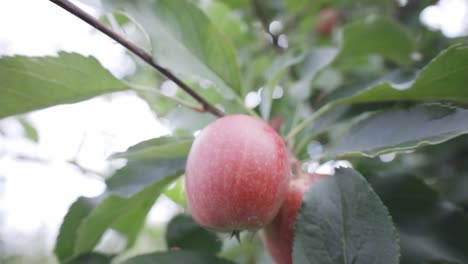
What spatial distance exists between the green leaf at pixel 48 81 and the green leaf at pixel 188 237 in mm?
307

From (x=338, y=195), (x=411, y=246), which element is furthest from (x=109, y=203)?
(x=411, y=246)

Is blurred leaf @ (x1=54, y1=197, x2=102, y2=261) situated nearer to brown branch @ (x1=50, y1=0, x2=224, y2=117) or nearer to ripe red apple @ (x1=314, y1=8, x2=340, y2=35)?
brown branch @ (x1=50, y1=0, x2=224, y2=117)

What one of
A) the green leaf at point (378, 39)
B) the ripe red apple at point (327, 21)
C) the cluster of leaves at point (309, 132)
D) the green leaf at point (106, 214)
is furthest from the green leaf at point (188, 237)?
the ripe red apple at point (327, 21)

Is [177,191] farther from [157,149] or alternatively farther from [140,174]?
[157,149]

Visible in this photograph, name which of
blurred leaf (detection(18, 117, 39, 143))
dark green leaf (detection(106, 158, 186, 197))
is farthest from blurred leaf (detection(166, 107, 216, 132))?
blurred leaf (detection(18, 117, 39, 143))

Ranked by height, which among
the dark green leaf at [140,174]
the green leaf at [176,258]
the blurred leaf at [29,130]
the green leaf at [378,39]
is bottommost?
the green leaf at [176,258]

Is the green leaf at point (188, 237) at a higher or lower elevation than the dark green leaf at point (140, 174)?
lower

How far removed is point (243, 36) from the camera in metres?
1.48

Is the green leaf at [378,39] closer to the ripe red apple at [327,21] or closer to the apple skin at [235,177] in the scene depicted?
the apple skin at [235,177]

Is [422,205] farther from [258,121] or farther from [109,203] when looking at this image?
[109,203]

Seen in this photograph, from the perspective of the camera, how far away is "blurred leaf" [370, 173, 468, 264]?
639mm

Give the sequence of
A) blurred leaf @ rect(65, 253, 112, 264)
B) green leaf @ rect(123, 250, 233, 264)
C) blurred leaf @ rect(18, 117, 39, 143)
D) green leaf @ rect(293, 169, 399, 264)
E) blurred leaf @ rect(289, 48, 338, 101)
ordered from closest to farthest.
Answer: green leaf @ rect(293, 169, 399, 264), green leaf @ rect(123, 250, 233, 264), blurred leaf @ rect(65, 253, 112, 264), blurred leaf @ rect(289, 48, 338, 101), blurred leaf @ rect(18, 117, 39, 143)

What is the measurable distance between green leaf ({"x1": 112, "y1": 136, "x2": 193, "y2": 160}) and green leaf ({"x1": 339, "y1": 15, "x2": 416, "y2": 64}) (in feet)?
1.42

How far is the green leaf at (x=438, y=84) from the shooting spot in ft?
1.87
